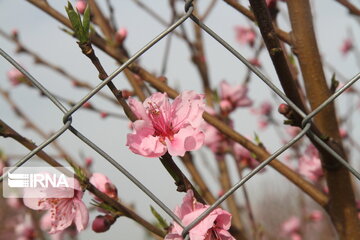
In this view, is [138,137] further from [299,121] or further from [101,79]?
[299,121]

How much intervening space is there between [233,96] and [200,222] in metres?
1.41

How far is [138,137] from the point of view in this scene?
0.75 meters

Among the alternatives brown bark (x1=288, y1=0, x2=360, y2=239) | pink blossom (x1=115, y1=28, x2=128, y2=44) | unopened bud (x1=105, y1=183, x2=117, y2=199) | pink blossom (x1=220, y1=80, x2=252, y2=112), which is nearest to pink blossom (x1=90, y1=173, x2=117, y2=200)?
unopened bud (x1=105, y1=183, x2=117, y2=199)

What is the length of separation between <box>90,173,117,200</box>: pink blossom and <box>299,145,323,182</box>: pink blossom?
622mm

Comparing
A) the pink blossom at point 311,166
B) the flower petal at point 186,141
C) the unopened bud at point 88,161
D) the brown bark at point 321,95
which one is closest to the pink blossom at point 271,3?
the brown bark at point 321,95

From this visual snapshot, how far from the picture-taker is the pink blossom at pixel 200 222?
71 cm

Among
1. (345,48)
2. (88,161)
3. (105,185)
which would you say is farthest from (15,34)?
(345,48)

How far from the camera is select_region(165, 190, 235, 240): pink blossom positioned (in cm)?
71

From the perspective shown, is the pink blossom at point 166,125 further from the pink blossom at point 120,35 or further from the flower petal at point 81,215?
the pink blossom at point 120,35

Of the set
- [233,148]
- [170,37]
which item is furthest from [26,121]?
[233,148]

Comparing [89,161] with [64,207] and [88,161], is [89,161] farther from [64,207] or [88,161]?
[64,207]

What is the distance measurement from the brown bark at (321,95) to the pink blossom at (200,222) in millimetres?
364

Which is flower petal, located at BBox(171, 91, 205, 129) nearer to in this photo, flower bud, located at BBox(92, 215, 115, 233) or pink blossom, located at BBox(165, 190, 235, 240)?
pink blossom, located at BBox(165, 190, 235, 240)

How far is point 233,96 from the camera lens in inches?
82.2
